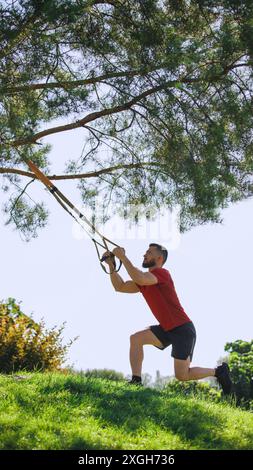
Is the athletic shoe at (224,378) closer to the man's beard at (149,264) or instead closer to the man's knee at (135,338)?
the man's knee at (135,338)

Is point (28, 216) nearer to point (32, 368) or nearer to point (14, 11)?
point (32, 368)

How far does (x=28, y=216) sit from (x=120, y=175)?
195 cm

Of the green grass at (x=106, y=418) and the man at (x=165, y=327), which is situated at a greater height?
the man at (x=165, y=327)

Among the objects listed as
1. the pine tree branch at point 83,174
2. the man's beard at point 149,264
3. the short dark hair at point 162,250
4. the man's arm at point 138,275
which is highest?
the pine tree branch at point 83,174

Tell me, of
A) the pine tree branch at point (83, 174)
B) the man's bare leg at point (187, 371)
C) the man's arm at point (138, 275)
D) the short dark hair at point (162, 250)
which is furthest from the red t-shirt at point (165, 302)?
the pine tree branch at point (83, 174)

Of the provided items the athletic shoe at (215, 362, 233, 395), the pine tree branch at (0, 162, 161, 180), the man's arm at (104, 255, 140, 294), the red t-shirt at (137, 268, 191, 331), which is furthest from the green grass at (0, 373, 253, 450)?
the pine tree branch at (0, 162, 161, 180)

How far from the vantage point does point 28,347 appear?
11594 mm

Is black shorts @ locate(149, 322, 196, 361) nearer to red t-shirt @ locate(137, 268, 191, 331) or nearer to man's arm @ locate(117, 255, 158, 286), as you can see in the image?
red t-shirt @ locate(137, 268, 191, 331)

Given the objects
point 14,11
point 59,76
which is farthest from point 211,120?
point 14,11

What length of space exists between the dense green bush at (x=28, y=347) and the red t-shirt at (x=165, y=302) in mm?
2561

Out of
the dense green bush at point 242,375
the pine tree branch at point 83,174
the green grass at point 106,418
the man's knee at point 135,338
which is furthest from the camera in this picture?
the dense green bush at point 242,375

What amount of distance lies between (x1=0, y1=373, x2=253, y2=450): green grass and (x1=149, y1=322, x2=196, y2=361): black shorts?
1.75ft

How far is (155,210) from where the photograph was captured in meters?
11.5

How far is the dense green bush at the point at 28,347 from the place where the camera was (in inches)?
452
